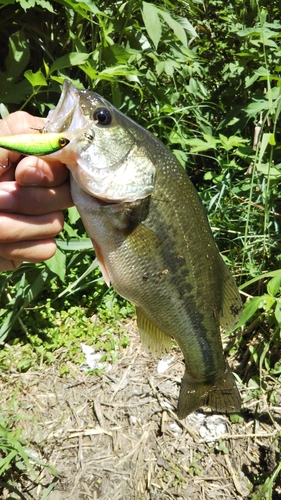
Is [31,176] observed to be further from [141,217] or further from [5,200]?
[141,217]

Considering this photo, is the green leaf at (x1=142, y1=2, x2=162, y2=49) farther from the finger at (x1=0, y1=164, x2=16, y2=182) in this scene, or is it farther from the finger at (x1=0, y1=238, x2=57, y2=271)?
the finger at (x1=0, y1=238, x2=57, y2=271)

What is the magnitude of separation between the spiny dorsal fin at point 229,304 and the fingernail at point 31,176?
822mm

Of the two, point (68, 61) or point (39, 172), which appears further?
point (68, 61)

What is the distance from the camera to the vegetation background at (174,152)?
2.56 m

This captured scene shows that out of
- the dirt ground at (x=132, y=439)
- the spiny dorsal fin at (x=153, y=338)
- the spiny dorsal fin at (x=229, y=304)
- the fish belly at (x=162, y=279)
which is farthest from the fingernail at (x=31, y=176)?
the dirt ground at (x=132, y=439)

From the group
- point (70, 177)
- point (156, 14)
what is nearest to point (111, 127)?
point (70, 177)

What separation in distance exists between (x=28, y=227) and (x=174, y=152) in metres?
1.83

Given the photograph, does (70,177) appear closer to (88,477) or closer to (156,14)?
(156,14)

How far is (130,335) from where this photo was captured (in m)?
3.09

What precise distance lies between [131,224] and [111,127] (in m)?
0.32

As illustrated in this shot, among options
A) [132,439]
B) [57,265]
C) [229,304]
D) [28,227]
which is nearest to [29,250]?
[28,227]

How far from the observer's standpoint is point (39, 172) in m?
1.37

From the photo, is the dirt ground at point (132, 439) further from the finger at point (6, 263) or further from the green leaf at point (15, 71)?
the green leaf at point (15, 71)

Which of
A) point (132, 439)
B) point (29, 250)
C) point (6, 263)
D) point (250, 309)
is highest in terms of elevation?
point (29, 250)
